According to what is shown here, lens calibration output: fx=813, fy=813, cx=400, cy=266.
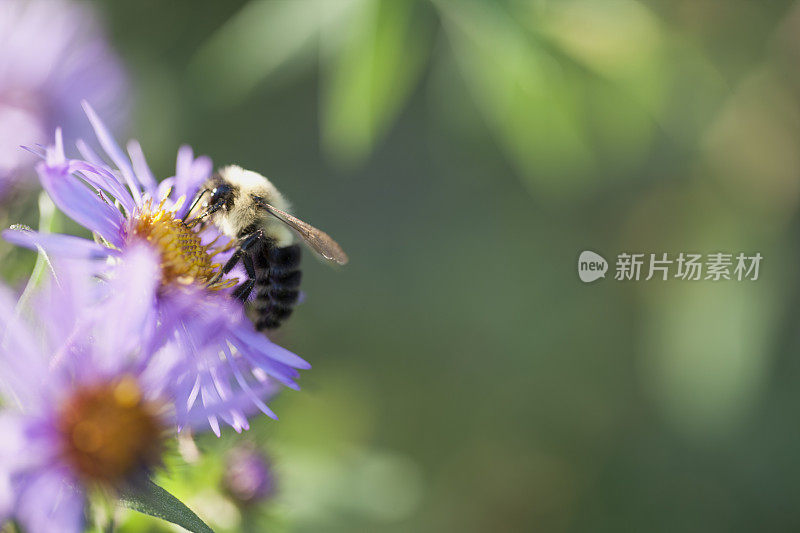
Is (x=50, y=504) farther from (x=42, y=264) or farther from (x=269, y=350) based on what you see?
(x=269, y=350)

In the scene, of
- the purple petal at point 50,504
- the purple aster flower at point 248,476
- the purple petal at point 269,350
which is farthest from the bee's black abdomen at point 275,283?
the purple petal at point 50,504

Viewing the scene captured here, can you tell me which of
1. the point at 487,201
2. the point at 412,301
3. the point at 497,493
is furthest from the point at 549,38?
the point at 497,493

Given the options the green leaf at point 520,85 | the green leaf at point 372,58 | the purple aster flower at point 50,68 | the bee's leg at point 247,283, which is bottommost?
the bee's leg at point 247,283

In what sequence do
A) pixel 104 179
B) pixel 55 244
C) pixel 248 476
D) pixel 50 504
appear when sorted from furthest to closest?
pixel 248 476 < pixel 104 179 < pixel 55 244 < pixel 50 504

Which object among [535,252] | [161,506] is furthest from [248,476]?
[535,252]

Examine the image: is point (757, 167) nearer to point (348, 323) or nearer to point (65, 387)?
point (348, 323)

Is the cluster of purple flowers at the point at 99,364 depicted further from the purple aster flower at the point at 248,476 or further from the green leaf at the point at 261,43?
the green leaf at the point at 261,43
